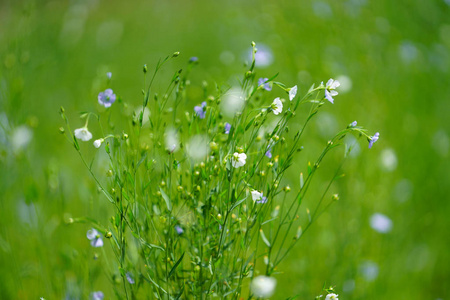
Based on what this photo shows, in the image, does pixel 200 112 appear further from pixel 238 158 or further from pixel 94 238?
pixel 94 238

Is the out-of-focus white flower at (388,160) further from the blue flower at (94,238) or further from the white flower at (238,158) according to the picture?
the blue flower at (94,238)

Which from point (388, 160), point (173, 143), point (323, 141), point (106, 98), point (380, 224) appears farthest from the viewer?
point (323, 141)

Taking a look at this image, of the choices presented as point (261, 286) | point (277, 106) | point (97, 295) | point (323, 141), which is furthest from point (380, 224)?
point (97, 295)

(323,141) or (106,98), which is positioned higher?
(323,141)

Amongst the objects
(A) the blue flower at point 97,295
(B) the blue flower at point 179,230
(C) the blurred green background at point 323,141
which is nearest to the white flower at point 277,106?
(C) the blurred green background at point 323,141

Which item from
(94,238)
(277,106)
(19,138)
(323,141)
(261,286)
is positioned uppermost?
(323,141)

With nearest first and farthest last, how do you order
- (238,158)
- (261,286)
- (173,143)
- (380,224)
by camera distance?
1. (238,158)
2. (261,286)
3. (173,143)
4. (380,224)

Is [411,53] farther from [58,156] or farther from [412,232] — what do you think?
[58,156]
